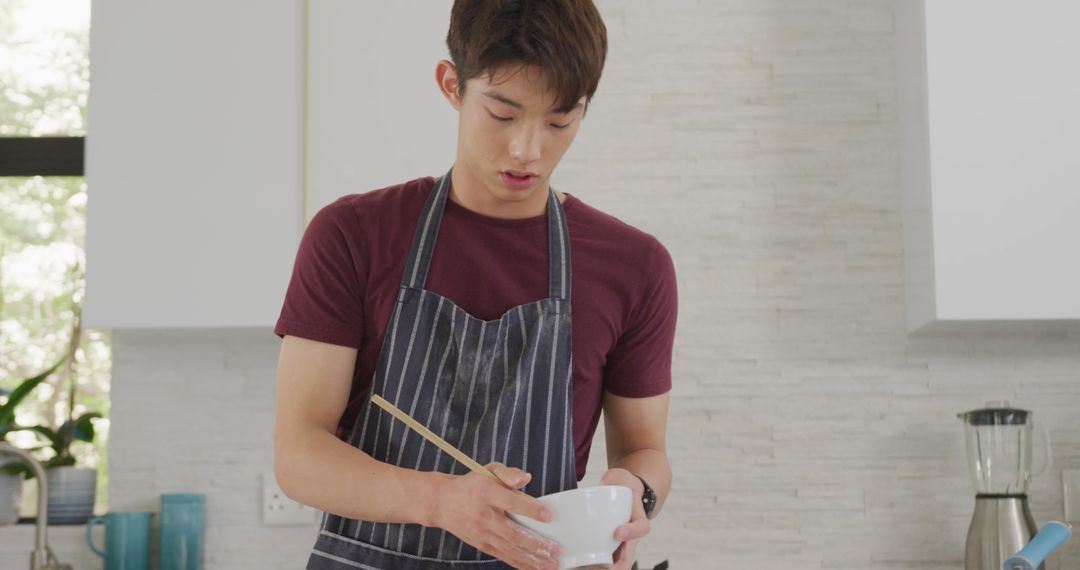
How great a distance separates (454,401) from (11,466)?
1.67 m

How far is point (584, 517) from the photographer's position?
118 cm

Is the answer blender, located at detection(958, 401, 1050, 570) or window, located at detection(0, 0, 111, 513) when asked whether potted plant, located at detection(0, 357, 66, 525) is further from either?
blender, located at detection(958, 401, 1050, 570)

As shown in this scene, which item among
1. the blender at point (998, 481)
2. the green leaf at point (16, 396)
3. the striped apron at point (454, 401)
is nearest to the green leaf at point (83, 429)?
the green leaf at point (16, 396)

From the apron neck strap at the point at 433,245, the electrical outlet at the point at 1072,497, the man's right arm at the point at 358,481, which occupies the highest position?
the apron neck strap at the point at 433,245

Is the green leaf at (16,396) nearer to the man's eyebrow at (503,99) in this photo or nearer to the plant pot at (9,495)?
the plant pot at (9,495)

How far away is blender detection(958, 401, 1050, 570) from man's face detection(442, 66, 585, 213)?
1472 millimetres

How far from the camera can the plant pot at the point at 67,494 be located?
2.67 metres

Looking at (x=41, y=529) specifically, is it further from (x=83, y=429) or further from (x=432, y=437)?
(x=432, y=437)

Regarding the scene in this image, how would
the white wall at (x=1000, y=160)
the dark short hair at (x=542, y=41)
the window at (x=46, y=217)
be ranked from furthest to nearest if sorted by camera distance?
1. the window at (x=46, y=217)
2. the white wall at (x=1000, y=160)
3. the dark short hair at (x=542, y=41)

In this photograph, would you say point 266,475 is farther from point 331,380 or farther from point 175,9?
point 331,380

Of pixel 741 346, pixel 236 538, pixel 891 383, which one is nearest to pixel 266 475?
pixel 236 538

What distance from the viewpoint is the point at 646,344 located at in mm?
1511

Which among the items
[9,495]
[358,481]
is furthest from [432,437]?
[9,495]

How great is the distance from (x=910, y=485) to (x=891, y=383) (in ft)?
0.74
